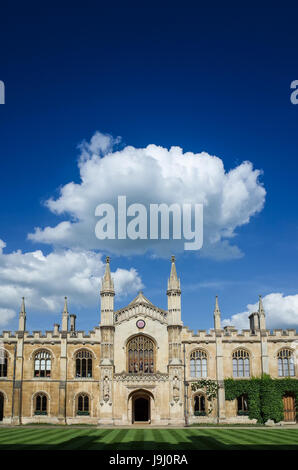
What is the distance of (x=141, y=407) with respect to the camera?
5397 centimetres

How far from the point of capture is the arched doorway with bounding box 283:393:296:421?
5172 centimetres

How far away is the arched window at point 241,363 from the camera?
53125 mm

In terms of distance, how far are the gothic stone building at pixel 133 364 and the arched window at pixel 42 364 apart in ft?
0.36

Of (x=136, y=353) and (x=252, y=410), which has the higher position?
(x=136, y=353)

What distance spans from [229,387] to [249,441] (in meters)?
19.8

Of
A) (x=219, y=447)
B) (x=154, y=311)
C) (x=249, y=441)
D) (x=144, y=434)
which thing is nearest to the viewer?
(x=219, y=447)

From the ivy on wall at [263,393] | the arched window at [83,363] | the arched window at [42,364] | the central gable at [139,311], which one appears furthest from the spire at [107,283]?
the ivy on wall at [263,393]

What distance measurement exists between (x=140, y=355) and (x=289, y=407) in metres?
17.4

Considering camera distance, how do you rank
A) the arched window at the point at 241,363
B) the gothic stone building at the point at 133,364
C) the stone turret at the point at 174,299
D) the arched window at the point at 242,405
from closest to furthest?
the gothic stone building at the point at 133,364
the arched window at the point at 242,405
the stone turret at the point at 174,299
the arched window at the point at 241,363

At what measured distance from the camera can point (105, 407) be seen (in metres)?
50.2

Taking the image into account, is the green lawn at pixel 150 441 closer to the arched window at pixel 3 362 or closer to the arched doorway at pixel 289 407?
the arched doorway at pixel 289 407

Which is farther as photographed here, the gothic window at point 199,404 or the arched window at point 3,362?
the arched window at point 3,362
